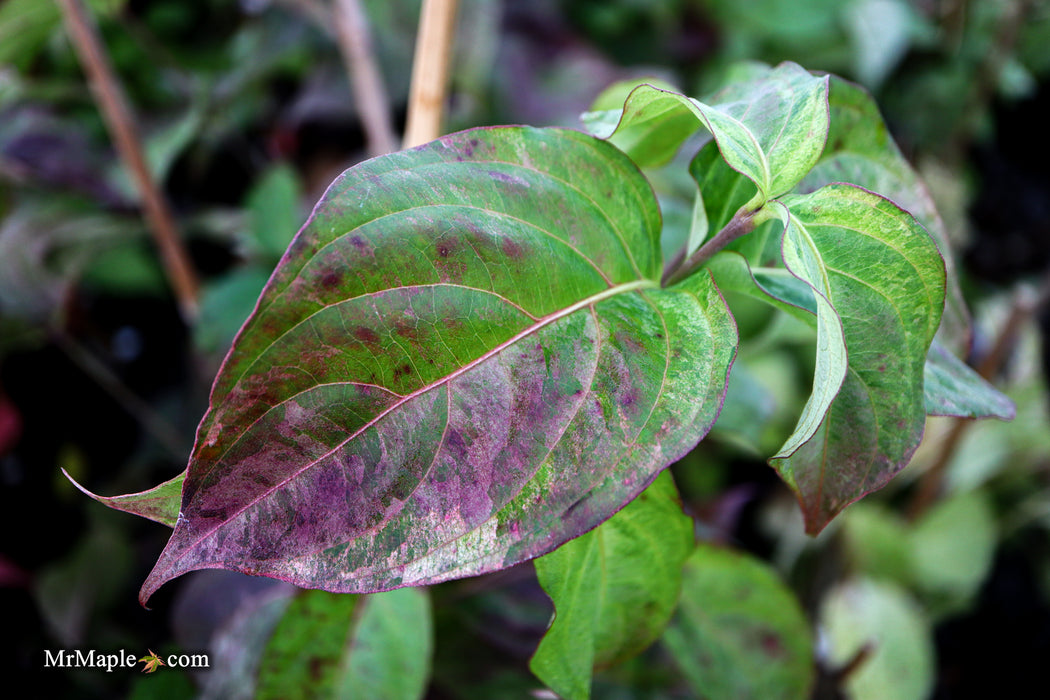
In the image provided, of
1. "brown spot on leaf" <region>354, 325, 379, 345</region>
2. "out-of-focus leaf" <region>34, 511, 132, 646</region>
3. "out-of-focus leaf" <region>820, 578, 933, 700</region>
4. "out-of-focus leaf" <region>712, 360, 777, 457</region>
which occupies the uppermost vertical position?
"brown spot on leaf" <region>354, 325, 379, 345</region>

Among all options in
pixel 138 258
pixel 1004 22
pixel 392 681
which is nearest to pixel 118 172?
pixel 138 258

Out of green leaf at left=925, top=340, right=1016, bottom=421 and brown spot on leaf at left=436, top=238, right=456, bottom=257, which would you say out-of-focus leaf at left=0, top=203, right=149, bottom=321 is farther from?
green leaf at left=925, top=340, right=1016, bottom=421

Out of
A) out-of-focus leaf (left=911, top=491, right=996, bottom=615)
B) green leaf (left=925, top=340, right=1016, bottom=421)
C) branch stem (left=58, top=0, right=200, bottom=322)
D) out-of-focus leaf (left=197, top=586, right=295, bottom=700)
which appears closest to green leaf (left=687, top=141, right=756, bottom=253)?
green leaf (left=925, top=340, right=1016, bottom=421)

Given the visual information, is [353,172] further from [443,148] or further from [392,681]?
[392,681]

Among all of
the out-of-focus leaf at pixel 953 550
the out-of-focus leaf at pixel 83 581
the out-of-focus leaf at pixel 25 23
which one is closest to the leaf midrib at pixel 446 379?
the out-of-focus leaf at pixel 83 581

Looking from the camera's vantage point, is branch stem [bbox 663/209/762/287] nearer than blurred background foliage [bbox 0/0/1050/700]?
Yes

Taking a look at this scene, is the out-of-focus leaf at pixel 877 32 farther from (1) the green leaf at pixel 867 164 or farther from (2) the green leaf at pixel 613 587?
(2) the green leaf at pixel 613 587
